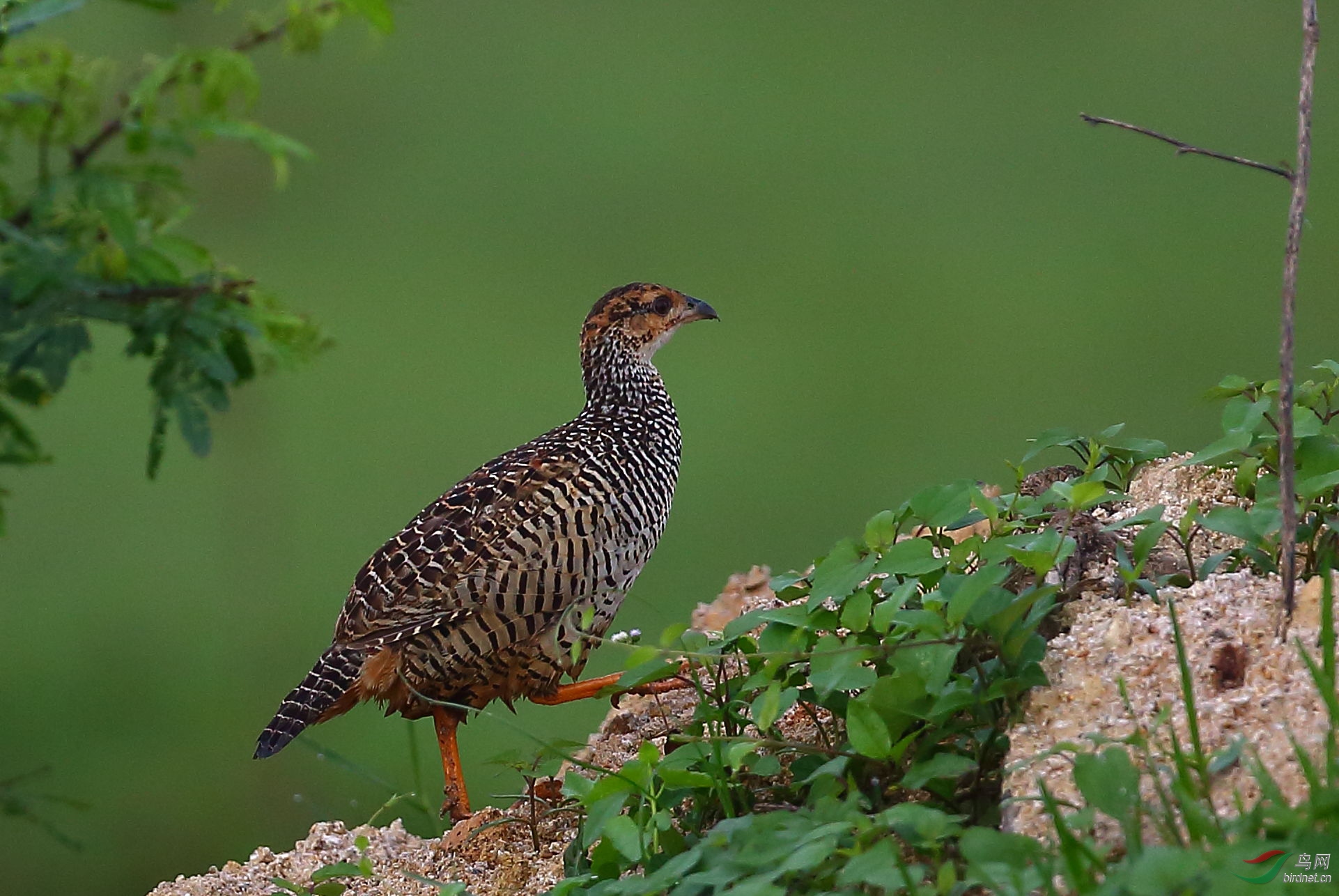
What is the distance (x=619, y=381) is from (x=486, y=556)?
75 cm

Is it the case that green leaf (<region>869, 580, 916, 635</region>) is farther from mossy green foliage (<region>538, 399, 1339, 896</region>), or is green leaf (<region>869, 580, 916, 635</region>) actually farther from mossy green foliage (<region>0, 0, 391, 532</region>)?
mossy green foliage (<region>0, 0, 391, 532</region>)

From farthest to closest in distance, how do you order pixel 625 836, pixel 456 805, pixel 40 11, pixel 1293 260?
1. pixel 456 805
2. pixel 40 11
3. pixel 625 836
4. pixel 1293 260

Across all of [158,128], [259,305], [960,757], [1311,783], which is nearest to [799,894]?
[960,757]

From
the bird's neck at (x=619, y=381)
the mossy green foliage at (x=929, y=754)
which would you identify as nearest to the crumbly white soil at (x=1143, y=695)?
the mossy green foliage at (x=929, y=754)

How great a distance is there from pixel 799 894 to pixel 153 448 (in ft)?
5.10

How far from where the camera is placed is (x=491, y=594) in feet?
8.38

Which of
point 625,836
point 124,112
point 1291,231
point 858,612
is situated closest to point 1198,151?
point 1291,231

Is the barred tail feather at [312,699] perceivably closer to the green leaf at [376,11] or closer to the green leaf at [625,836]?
the green leaf at [625,836]

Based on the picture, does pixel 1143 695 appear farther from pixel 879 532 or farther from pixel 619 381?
pixel 619 381

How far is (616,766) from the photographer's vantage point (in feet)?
7.46

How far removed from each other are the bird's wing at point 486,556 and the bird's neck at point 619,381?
417mm

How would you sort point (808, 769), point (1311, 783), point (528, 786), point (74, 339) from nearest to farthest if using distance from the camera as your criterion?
point (1311, 783) < point (808, 769) < point (528, 786) < point (74, 339)

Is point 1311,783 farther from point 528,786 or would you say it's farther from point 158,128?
point 158,128

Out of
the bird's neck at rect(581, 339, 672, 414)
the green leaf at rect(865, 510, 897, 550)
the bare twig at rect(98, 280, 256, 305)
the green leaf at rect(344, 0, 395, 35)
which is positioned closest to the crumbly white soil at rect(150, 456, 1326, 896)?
the green leaf at rect(865, 510, 897, 550)
